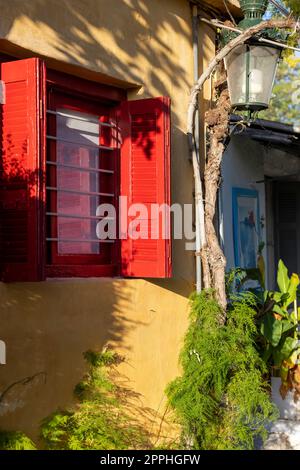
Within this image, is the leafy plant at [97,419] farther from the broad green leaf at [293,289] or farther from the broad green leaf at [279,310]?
the broad green leaf at [293,289]

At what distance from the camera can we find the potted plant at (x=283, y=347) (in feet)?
28.5

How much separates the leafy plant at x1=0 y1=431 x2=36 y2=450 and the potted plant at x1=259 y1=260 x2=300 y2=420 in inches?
142

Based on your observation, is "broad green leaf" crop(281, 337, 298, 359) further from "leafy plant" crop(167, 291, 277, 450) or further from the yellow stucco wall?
the yellow stucco wall

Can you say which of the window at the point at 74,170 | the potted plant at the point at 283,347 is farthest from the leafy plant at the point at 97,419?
the potted plant at the point at 283,347

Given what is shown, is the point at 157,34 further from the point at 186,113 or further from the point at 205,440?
the point at 205,440

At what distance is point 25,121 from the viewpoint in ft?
19.2

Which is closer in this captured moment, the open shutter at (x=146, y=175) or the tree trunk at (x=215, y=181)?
the open shutter at (x=146, y=175)

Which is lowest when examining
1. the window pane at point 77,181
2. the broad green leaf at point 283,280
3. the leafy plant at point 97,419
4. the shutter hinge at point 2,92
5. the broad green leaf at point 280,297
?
the leafy plant at point 97,419

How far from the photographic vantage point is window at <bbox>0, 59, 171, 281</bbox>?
579cm

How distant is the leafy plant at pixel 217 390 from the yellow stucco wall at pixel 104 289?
0.91ft

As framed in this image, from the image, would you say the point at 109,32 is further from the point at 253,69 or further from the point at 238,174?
the point at 238,174

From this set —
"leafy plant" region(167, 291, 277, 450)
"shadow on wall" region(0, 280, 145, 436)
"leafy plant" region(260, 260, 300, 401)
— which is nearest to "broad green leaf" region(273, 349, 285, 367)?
"leafy plant" region(260, 260, 300, 401)

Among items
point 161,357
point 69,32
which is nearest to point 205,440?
point 161,357
